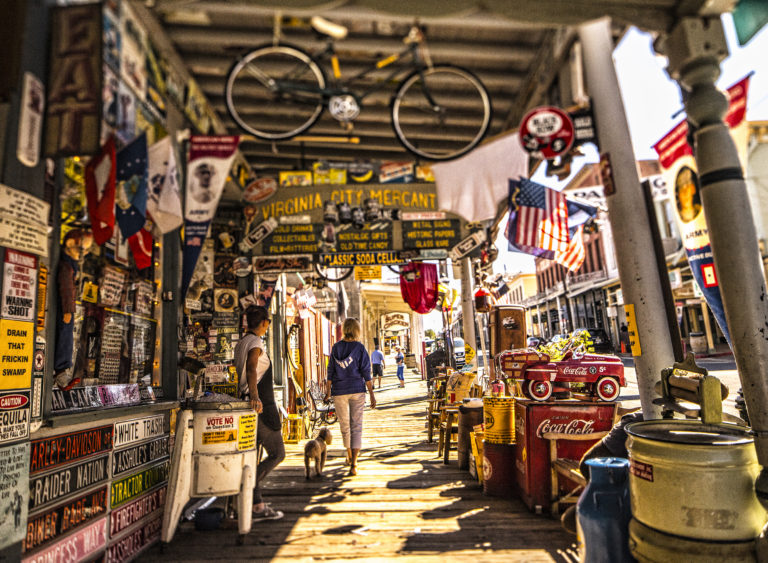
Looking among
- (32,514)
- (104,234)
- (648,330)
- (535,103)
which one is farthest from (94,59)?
(535,103)

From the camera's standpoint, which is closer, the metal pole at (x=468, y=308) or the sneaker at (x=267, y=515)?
the sneaker at (x=267, y=515)

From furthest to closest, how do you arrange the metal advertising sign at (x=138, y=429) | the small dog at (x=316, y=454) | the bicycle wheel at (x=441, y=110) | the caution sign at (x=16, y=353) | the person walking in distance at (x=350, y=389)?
1. the person walking in distance at (x=350, y=389)
2. the small dog at (x=316, y=454)
3. the bicycle wheel at (x=441, y=110)
4. the metal advertising sign at (x=138, y=429)
5. the caution sign at (x=16, y=353)

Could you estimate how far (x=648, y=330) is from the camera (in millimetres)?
3838

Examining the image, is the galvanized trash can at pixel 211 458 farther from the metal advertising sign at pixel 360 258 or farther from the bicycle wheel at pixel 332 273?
the bicycle wheel at pixel 332 273

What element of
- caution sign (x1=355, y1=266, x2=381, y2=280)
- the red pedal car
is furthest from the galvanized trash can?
caution sign (x1=355, y1=266, x2=381, y2=280)

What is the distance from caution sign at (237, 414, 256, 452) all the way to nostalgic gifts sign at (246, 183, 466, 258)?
4.14 m

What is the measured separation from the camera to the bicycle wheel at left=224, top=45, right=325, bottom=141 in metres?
4.96

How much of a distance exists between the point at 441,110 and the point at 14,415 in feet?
17.1

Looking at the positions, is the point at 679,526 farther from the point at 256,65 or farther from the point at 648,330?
the point at 256,65

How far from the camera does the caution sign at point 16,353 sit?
2.41 metres

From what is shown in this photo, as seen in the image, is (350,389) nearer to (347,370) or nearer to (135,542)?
(347,370)

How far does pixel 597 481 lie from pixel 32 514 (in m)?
3.00

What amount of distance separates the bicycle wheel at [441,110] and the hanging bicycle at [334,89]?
0.01 metres

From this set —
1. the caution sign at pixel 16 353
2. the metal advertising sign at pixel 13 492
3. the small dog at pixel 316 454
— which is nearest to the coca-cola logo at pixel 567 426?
the small dog at pixel 316 454
